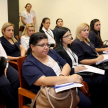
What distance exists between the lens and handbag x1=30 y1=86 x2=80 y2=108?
4.05 ft

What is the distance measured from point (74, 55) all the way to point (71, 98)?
1.01 metres

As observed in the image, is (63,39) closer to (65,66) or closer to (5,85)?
(65,66)

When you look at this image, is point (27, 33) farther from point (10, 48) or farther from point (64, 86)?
point (64, 86)

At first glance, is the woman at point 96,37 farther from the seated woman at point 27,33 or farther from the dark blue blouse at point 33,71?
the dark blue blouse at point 33,71

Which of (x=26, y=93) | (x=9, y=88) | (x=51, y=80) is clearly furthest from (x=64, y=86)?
(x=9, y=88)

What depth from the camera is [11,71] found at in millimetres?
2260

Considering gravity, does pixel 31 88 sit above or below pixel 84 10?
below

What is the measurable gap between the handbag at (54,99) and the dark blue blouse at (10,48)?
165cm

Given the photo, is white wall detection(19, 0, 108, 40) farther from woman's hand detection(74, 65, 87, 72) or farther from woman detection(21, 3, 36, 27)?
woman's hand detection(74, 65, 87, 72)

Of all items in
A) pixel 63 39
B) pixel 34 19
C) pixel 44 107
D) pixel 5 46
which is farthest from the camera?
pixel 34 19

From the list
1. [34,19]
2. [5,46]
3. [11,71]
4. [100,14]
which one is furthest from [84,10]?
[11,71]

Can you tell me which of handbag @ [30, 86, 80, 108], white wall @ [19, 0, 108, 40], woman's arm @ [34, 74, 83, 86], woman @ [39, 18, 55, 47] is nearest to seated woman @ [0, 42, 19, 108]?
woman's arm @ [34, 74, 83, 86]

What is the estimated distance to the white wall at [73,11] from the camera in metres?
5.16

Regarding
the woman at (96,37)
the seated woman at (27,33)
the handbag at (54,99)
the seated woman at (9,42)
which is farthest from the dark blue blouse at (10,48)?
the handbag at (54,99)
